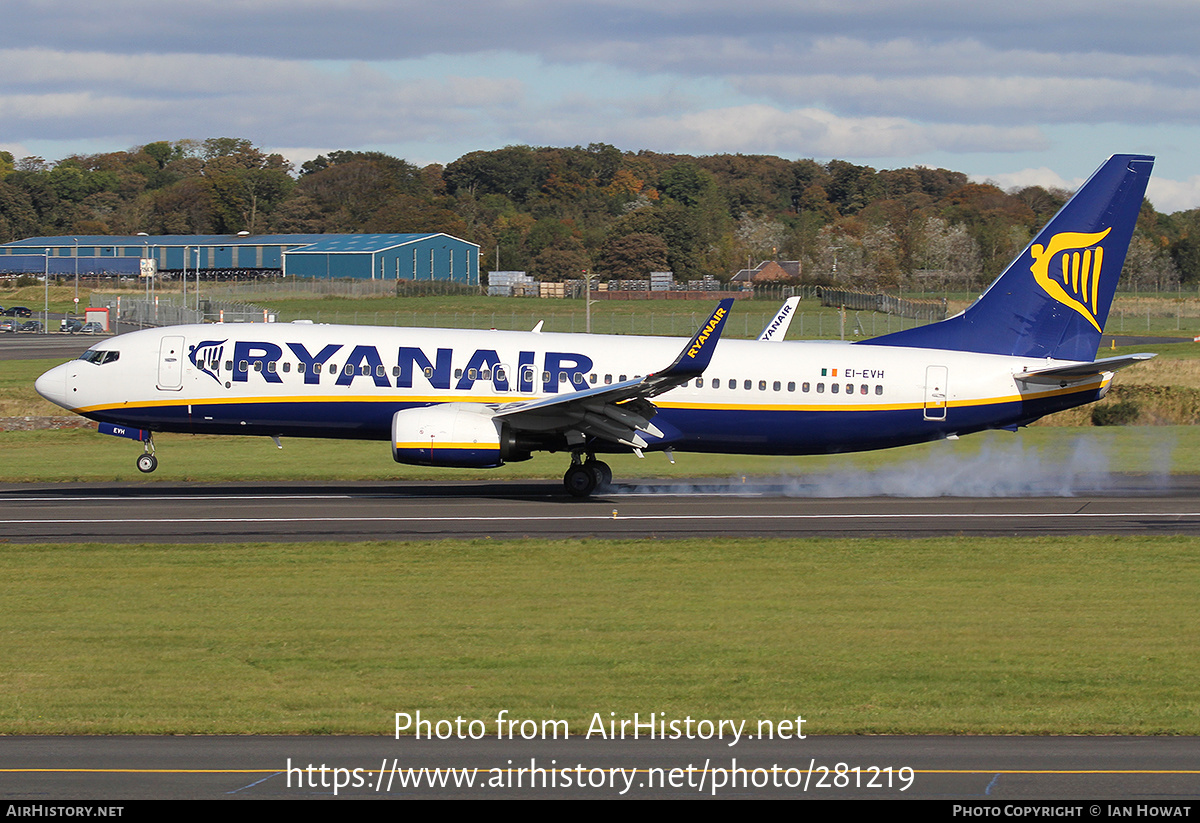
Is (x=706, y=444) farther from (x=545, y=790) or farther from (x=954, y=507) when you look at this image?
(x=545, y=790)

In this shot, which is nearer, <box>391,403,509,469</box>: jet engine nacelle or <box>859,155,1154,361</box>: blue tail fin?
<box>391,403,509,469</box>: jet engine nacelle

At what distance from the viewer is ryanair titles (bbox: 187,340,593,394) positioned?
107 ft

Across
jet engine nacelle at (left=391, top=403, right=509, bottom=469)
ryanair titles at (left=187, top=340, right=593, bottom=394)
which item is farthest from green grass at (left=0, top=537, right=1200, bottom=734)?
ryanair titles at (left=187, top=340, right=593, bottom=394)

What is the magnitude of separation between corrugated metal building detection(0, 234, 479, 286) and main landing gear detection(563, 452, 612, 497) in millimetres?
120250

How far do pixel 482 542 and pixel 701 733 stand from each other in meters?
12.7

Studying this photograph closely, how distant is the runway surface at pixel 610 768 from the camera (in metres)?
11.9

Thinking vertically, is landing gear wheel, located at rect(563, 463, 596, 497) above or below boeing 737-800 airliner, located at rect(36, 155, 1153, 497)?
below

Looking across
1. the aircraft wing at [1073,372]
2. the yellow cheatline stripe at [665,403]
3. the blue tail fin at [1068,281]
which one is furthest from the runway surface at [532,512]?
the blue tail fin at [1068,281]

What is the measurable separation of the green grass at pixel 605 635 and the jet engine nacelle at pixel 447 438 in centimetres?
522

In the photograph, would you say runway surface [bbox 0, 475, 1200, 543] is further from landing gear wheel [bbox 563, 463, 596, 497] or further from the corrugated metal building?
the corrugated metal building

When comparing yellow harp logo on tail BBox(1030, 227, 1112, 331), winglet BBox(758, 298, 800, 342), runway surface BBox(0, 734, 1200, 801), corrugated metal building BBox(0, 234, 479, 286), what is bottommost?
runway surface BBox(0, 734, 1200, 801)

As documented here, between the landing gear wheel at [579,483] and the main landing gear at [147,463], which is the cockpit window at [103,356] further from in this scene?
the landing gear wheel at [579,483]

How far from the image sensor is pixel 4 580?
22.2 meters
